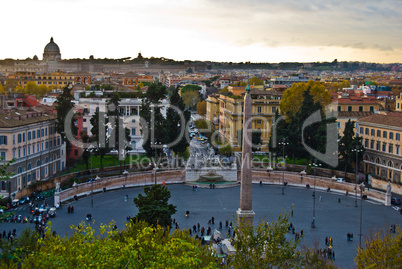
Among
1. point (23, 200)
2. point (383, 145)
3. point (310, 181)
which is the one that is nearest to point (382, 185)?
point (383, 145)

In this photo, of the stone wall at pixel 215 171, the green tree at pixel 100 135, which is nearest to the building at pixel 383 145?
the stone wall at pixel 215 171

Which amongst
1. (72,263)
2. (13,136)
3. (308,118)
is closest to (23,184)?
(13,136)

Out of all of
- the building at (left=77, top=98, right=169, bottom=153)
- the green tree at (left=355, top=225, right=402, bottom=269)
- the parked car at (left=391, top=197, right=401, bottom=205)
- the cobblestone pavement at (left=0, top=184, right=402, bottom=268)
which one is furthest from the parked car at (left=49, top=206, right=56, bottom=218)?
the parked car at (left=391, top=197, right=401, bottom=205)

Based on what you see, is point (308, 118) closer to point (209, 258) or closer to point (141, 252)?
point (209, 258)

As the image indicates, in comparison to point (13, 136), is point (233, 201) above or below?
below

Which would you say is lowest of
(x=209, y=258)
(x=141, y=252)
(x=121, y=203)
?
(x=121, y=203)

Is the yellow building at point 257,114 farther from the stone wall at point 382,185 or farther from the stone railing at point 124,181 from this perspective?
the stone wall at point 382,185
